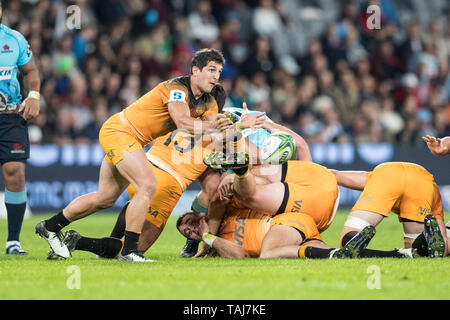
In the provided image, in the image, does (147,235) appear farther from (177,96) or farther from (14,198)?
(14,198)

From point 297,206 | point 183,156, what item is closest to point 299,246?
point 297,206

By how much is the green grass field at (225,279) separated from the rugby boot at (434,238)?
Answer: 15 centimetres

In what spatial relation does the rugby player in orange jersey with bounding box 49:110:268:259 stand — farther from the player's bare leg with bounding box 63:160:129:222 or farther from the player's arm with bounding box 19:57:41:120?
the player's arm with bounding box 19:57:41:120

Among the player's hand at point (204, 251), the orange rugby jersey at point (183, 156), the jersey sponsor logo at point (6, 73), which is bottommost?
the player's hand at point (204, 251)

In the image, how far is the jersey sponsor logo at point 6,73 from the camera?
27.4 ft

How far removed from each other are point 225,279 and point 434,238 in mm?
2258

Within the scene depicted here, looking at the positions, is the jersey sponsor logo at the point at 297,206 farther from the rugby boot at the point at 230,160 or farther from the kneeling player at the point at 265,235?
the rugby boot at the point at 230,160

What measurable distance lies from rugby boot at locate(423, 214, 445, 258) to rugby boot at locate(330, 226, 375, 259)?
51 cm

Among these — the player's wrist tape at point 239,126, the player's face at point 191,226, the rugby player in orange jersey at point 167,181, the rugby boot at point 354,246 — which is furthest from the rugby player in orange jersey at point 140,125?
the rugby boot at point 354,246

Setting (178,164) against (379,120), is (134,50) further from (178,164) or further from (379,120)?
(178,164)

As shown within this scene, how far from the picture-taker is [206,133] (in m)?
7.29

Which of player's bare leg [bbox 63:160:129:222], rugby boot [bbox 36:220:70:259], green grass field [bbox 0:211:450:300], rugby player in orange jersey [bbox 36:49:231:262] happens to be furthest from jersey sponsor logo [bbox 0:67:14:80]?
green grass field [bbox 0:211:450:300]

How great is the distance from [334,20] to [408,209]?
38.4 feet
